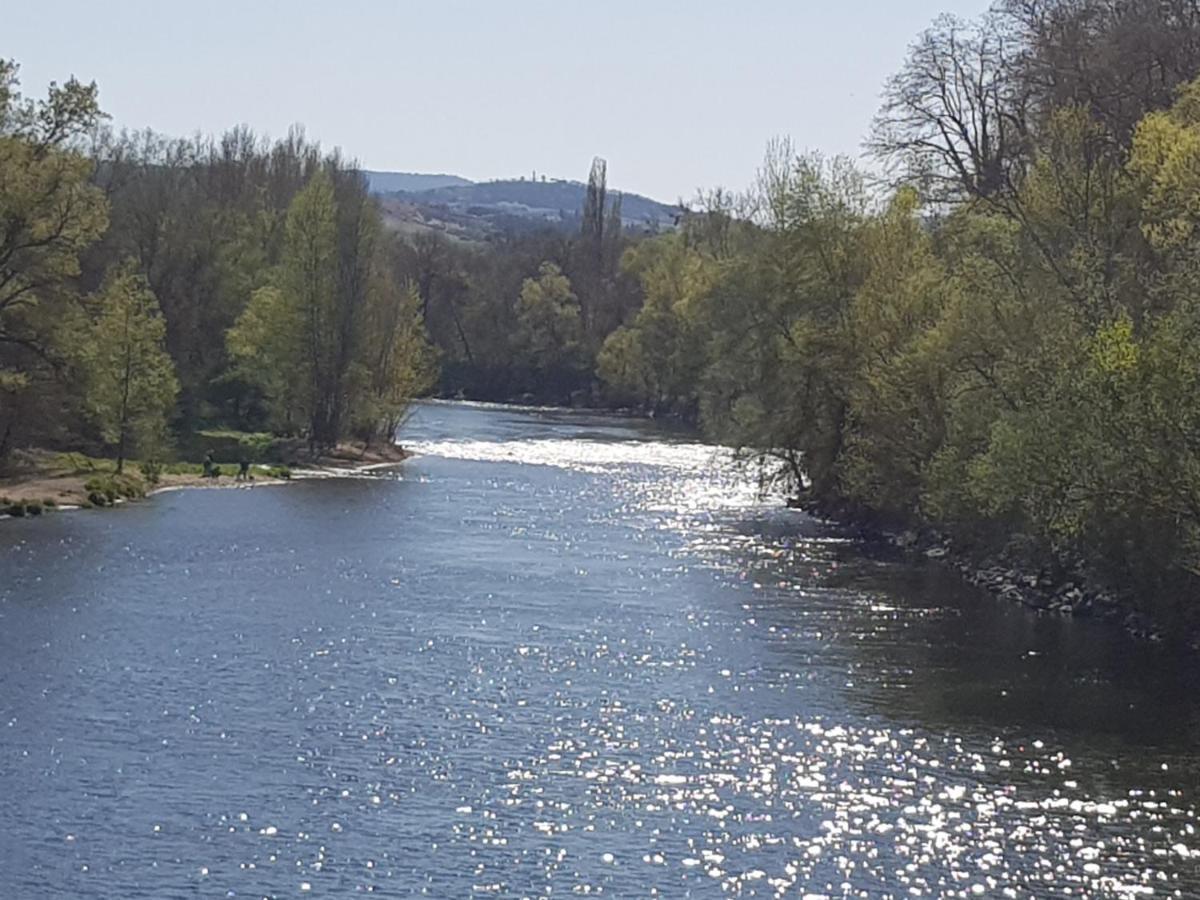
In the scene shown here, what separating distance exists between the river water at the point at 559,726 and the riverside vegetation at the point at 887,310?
3629mm

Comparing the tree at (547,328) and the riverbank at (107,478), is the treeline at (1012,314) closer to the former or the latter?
the riverbank at (107,478)

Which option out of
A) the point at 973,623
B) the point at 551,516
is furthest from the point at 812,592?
the point at 551,516

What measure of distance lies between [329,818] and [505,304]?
112744mm

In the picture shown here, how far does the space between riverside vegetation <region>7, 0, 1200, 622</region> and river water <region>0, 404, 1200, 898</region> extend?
3.63 meters

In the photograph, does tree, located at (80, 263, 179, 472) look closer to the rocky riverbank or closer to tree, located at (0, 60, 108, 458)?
tree, located at (0, 60, 108, 458)

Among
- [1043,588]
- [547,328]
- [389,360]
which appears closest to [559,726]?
[1043,588]

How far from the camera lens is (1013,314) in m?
41.5

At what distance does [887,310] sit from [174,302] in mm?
44495

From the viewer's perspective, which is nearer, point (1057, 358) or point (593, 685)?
point (593, 685)

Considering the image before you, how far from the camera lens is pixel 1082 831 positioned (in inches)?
900

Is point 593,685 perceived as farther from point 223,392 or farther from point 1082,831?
point 223,392

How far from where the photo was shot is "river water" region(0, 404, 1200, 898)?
69.9 feet

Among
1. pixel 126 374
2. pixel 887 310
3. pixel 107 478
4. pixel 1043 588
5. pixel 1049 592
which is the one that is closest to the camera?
pixel 1049 592

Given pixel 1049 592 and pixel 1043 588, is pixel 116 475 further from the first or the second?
pixel 1049 592
